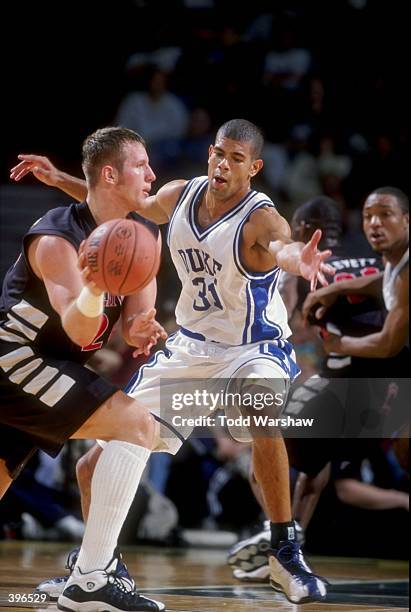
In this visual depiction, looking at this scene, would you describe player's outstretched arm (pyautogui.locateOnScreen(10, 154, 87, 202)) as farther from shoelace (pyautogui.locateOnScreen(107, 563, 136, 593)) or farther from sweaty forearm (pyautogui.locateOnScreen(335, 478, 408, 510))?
sweaty forearm (pyautogui.locateOnScreen(335, 478, 408, 510))

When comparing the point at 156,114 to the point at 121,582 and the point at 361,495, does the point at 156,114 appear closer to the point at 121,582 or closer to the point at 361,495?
the point at 361,495

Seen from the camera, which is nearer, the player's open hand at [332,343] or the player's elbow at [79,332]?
the player's elbow at [79,332]

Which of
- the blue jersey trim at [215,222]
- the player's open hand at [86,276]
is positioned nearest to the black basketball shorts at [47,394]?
the player's open hand at [86,276]

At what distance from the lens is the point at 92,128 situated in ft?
25.6

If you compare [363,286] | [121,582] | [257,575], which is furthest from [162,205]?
[257,575]

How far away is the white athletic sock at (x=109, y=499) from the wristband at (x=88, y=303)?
0.48 m

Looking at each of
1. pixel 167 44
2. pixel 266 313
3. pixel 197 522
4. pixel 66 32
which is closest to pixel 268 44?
pixel 167 44

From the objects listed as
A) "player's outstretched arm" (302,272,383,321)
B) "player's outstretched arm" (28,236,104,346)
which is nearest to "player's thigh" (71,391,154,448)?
"player's outstretched arm" (28,236,104,346)

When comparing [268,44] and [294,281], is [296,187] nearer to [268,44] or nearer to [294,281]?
[268,44]

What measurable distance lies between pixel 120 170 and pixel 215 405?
42.3 inches

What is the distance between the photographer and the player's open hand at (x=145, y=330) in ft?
13.4

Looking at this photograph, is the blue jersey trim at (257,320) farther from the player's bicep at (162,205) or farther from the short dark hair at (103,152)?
the short dark hair at (103,152)

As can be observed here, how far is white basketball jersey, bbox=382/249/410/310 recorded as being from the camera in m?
5.82

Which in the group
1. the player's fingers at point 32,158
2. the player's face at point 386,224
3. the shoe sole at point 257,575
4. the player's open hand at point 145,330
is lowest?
the shoe sole at point 257,575
